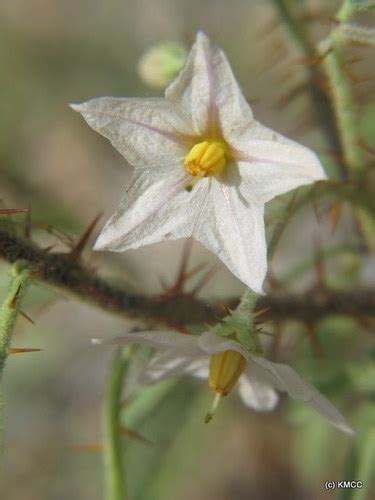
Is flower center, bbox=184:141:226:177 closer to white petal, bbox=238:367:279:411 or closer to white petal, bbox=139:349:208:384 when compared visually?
white petal, bbox=139:349:208:384

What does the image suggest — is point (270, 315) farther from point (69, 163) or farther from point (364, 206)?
point (69, 163)

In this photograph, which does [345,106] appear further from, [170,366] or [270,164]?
[170,366]

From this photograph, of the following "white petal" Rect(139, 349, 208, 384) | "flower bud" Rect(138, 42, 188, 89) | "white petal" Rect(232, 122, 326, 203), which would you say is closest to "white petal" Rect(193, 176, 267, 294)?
"white petal" Rect(232, 122, 326, 203)

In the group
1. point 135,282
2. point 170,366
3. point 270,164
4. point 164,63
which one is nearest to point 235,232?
point 270,164

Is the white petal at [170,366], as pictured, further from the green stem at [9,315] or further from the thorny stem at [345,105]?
the thorny stem at [345,105]

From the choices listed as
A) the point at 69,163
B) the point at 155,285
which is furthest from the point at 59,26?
the point at 155,285
